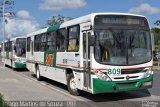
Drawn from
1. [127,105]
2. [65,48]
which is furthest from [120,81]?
[65,48]

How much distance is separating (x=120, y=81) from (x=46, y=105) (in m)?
2.52

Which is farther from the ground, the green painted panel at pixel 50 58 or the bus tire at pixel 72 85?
the green painted panel at pixel 50 58

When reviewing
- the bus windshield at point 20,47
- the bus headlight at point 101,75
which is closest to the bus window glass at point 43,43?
the bus headlight at point 101,75

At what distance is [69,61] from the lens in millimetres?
13320

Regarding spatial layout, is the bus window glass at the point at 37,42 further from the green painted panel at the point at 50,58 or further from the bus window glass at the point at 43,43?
the green painted panel at the point at 50,58

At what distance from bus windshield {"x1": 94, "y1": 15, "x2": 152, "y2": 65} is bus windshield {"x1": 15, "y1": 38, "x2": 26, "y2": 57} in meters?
18.1

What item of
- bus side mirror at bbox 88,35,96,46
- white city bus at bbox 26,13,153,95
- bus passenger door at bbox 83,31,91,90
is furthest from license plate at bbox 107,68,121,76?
bus side mirror at bbox 88,35,96,46

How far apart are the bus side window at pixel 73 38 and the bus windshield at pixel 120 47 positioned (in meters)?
1.48

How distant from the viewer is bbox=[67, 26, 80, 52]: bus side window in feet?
41.1

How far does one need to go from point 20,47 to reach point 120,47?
18378 mm

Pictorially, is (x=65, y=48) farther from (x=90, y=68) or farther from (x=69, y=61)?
(x=90, y=68)

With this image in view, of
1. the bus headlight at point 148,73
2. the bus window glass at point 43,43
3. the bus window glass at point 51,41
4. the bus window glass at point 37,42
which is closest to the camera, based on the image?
the bus headlight at point 148,73

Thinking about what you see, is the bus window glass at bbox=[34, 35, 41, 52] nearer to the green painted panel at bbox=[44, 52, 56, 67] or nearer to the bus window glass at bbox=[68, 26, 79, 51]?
the green painted panel at bbox=[44, 52, 56, 67]

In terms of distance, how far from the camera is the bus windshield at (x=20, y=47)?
28500 mm
